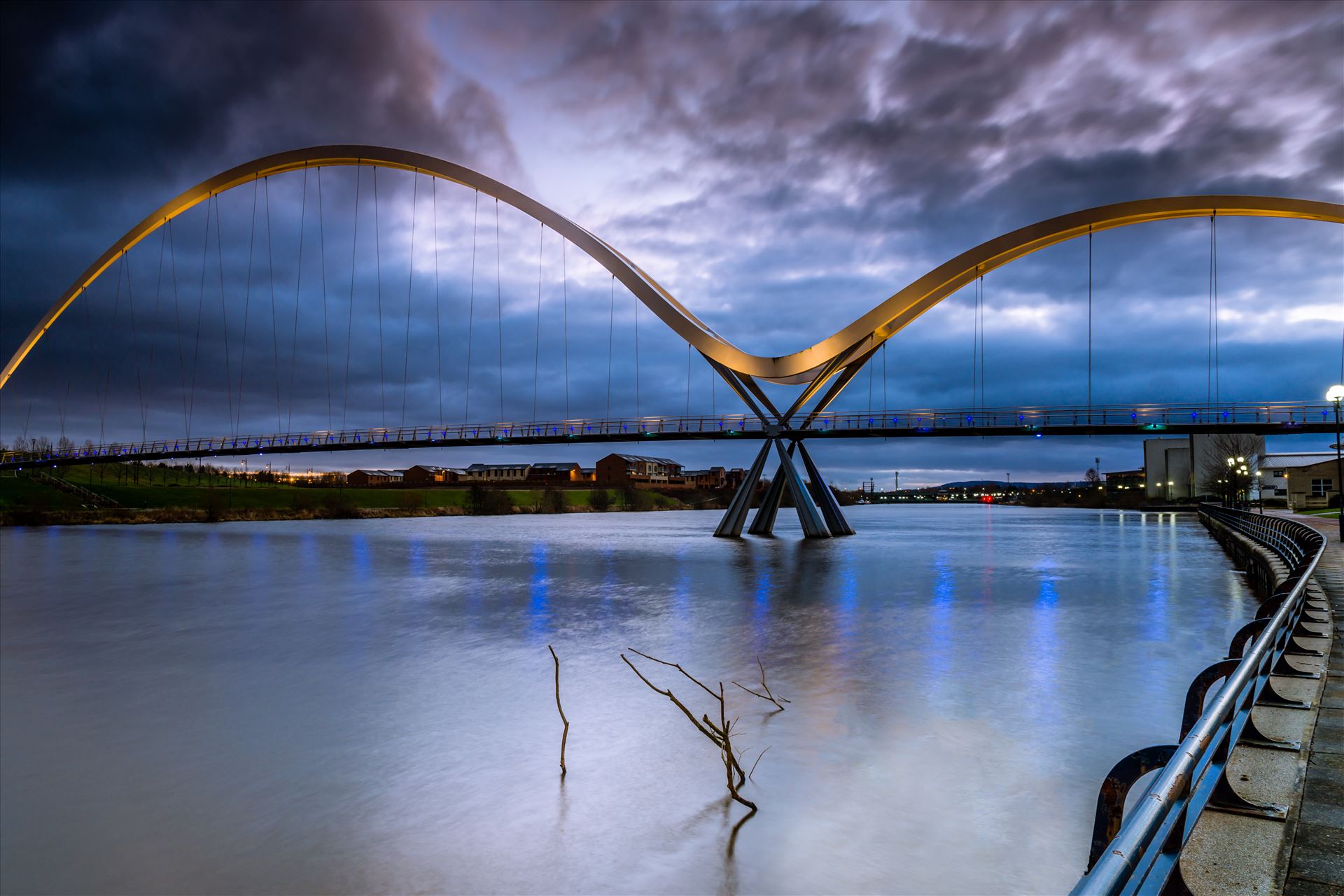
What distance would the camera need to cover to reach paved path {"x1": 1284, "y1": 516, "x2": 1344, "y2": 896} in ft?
8.56

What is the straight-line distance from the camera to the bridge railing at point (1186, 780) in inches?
67.1

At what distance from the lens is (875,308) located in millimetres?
31469

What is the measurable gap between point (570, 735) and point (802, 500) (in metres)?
28.7

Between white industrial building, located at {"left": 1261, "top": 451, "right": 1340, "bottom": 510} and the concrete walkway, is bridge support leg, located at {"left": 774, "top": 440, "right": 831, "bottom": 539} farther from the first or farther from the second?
white industrial building, located at {"left": 1261, "top": 451, "right": 1340, "bottom": 510}

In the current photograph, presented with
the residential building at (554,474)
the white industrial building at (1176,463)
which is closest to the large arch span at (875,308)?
the white industrial building at (1176,463)

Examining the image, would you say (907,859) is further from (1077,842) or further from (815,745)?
(815,745)

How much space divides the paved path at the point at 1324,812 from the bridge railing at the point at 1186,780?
0.45 feet

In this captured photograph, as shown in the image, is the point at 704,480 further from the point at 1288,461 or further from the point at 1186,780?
the point at 1186,780

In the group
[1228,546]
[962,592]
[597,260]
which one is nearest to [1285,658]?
[962,592]

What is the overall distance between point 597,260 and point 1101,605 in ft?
86.7

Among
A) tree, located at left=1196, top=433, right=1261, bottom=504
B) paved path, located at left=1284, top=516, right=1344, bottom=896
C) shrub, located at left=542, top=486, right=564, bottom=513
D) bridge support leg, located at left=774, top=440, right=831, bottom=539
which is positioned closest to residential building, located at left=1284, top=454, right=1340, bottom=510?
tree, located at left=1196, top=433, right=1261, bottom=504

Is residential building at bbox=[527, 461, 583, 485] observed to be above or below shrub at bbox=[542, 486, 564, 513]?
above

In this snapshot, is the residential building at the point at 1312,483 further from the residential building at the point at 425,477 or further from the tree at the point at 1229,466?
the residential building at the point at 425,477

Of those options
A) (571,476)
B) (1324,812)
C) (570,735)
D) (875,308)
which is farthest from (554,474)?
(1324,812)
